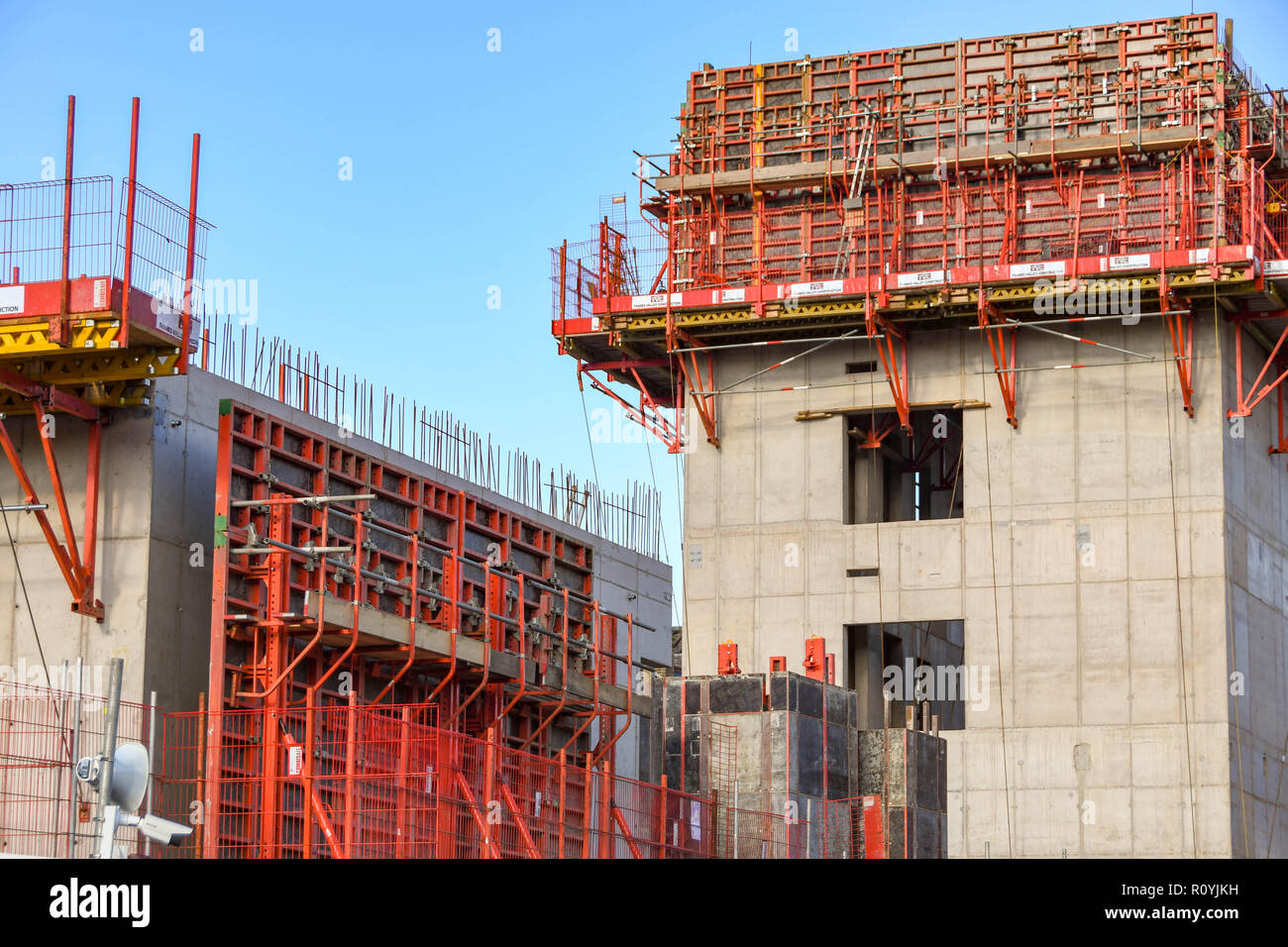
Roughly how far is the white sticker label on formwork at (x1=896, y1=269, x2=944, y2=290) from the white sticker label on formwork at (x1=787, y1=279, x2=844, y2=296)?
4.31 ft

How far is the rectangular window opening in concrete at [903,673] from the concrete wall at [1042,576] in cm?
133

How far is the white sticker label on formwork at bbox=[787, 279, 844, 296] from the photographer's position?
44.4 meters

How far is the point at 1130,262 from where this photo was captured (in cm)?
4284

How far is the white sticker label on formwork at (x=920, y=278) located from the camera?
143 feet

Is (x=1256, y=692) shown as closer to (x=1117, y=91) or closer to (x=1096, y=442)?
(x=1096, y=442)

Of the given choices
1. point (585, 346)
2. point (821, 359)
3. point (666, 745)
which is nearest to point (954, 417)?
point (821, 359)

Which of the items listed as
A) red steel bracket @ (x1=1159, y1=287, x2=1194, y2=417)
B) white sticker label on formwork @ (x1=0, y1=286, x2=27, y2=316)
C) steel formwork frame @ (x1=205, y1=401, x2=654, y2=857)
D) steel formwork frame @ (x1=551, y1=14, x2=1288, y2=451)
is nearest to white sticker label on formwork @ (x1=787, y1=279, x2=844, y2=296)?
steel formwork frame @ (x1=551, y1=14, x2=1288, y2=451)

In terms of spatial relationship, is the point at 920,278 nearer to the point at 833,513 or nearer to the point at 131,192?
the point at 833,513

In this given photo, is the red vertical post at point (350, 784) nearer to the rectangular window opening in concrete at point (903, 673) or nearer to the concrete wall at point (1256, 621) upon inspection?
the rectangular window opening in concrete at point (903, 673)

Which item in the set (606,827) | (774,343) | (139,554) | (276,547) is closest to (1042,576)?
(774,343)

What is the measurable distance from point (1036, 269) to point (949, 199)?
132 inches

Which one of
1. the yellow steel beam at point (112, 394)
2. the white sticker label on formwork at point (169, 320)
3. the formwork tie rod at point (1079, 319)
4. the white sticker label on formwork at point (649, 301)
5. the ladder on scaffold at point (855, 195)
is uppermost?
the ladder on scaffold at point (855, 195)

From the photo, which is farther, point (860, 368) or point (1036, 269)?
point (860, 368)

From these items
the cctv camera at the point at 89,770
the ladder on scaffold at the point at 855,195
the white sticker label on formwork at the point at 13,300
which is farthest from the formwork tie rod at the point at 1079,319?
the cctv camera at the point at 89,770
